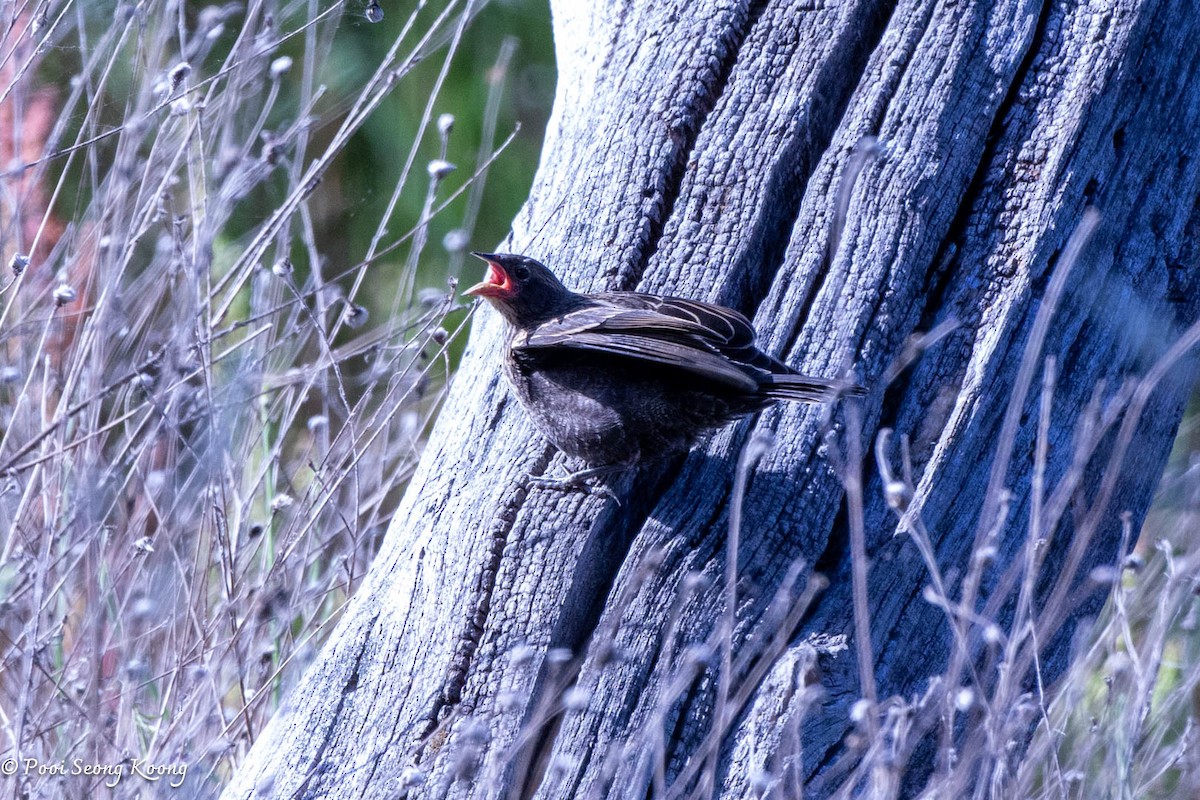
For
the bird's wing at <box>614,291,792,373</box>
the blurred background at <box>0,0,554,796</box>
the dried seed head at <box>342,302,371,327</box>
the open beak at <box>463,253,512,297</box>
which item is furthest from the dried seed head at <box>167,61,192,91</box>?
the bird's wing at <box>614,291,792,373</box>

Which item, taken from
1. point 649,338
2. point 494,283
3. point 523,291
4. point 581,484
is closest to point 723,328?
point 649,338

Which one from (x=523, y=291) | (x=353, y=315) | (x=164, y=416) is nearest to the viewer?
(x=164, y=416)

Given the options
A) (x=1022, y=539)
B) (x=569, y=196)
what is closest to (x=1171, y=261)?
(x=1022, y=539)

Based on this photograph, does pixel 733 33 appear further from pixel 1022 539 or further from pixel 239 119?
pixel 239 119

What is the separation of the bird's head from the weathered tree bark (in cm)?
9

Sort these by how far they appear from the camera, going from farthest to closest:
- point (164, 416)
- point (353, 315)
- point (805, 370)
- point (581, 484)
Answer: point (353, 315)
point (805, 370)
point (581, 484)
point (164, 416)

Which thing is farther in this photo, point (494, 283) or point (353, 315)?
point (353, 315)

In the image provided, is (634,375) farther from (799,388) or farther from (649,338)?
(799,388)

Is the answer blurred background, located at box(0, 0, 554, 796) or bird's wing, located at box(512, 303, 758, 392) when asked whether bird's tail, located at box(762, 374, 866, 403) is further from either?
blurred background, located at box(0, 0, 554, 796)

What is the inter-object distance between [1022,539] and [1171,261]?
2.59 ft

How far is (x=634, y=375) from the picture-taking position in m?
2.84

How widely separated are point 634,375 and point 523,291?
14.4 inches

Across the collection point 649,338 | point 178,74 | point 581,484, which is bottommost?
point 581,484

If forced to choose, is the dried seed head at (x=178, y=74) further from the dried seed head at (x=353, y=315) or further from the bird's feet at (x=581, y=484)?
the bird's feet at (x=581, y=484)
